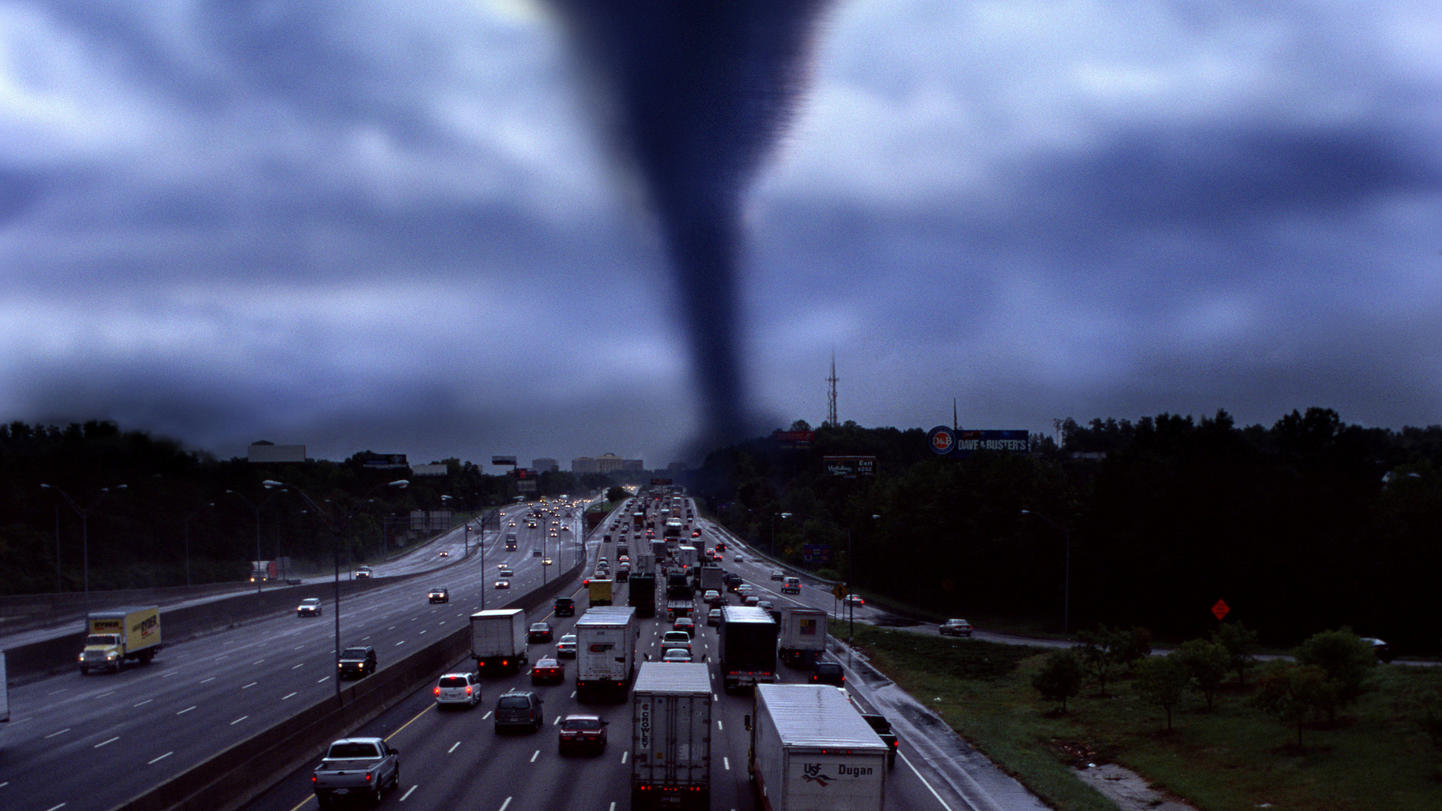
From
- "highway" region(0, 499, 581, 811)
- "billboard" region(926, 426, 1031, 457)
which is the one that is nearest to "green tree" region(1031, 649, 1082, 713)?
"highway" region(0, 499, 581, 811)

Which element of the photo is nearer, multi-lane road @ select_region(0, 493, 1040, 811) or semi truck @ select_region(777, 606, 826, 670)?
multi-lane road @ select_region(0, 493, 1040, 811)

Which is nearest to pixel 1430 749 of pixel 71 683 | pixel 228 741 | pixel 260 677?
pixel 228 741

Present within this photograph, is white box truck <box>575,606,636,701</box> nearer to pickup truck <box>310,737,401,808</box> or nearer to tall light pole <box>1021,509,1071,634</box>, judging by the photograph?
pickup truck <box>310,737,401,808</box>

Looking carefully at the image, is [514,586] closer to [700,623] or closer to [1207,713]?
[700,623]

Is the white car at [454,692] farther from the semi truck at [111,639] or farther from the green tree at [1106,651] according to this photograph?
the green tree at [1106,651]

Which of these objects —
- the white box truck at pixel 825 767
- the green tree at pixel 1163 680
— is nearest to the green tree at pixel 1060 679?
the green tree at pixel 1163 680

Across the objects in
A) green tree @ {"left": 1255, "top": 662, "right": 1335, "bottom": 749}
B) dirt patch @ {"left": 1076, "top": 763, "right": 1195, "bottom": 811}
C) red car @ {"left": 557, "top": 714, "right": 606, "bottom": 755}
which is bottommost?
dirt patch @ {"left": 1076, "top": 763, "right": 1195, "bottom": 811}

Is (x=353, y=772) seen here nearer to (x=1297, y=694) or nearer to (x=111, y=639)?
(x=1297, y=694)
